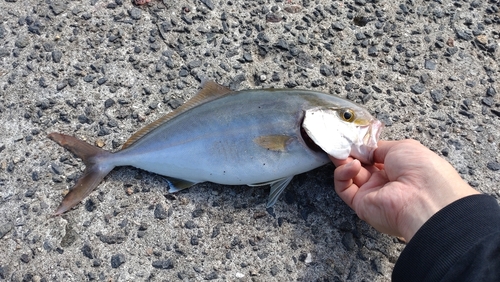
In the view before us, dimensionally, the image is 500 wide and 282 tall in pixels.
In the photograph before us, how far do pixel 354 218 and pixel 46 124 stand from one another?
2.36 metres

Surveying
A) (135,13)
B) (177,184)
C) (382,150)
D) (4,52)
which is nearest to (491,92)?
(382,150)

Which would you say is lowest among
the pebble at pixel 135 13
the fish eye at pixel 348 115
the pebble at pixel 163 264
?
the pebble at pixel 163 264

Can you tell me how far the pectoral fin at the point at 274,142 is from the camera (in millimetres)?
2584

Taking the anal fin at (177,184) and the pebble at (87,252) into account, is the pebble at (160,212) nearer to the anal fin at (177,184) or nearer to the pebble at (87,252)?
the anal fin at (177,184)

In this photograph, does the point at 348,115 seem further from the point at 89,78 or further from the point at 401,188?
the point at 89,78

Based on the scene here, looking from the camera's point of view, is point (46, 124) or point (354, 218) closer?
point (354, 218)

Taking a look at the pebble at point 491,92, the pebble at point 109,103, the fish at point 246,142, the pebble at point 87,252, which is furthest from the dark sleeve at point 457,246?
the pebble at point 109,103

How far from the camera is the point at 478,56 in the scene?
3338 mm

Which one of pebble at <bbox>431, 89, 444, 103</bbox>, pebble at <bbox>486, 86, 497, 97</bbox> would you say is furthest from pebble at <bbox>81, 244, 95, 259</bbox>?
pebble at <bbox>486, 86, 497, 97</bbox>

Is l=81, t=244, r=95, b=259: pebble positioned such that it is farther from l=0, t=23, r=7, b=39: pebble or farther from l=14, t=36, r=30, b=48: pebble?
l=0, t=23, r=7, b=39: pebble

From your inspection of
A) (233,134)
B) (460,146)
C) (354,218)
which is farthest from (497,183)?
(233,134)

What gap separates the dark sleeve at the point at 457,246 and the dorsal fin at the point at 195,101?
1568mm

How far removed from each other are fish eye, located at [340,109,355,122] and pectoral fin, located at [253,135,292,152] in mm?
372

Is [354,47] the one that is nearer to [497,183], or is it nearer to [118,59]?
[497,183]
